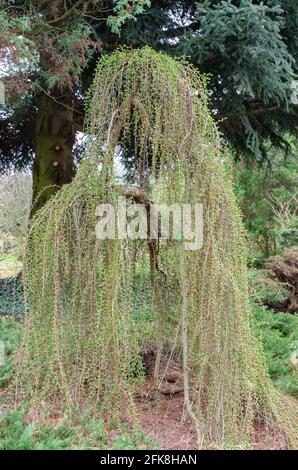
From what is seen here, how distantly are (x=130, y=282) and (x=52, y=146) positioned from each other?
3938 millimetres

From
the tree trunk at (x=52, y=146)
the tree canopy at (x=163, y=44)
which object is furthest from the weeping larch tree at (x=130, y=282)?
the tree trunk at (x=52, y=146)

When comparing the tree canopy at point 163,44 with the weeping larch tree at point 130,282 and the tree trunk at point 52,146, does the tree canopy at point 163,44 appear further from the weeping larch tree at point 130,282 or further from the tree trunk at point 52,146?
the weeping larch tree at point 130,282

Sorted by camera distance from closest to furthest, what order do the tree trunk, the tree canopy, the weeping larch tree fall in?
the weeping larch tree < the tree canopy < the tree trunk

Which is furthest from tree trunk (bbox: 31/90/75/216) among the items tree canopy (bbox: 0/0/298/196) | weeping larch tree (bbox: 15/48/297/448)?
weeping larch tree (bbox: 15/48/297/448)

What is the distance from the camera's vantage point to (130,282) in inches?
118

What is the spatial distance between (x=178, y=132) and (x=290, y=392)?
7.72 ft

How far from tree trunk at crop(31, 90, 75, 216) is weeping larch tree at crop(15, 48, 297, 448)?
129 inches

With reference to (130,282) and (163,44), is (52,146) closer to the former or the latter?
(163,44)

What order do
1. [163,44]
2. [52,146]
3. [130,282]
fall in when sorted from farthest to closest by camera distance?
1. [52,146]
2. [163,44]
3. [130,282]

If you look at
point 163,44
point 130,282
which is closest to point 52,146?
point 163,44

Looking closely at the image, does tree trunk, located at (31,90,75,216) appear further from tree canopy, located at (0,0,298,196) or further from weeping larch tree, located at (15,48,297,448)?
weeping larch tree, located at (15,48,297,448)

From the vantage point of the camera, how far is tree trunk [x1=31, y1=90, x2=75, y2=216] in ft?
20.9

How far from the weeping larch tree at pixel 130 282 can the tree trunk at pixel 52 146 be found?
3.28m

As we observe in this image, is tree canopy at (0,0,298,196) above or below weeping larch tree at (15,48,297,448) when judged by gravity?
above
